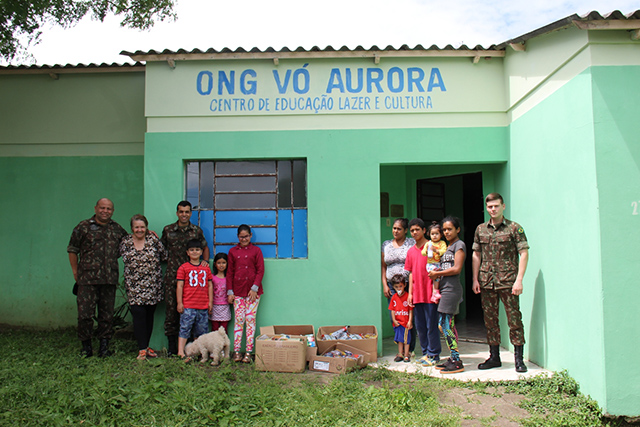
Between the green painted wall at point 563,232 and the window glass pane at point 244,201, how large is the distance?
317 cm

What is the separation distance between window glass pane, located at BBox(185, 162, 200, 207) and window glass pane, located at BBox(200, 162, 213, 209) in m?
0.07

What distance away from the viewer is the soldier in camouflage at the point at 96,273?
5.72 m

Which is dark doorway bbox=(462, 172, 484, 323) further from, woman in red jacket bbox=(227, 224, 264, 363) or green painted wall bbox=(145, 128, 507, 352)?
woman in red jacket bbox=(227, 224, 264, 363)

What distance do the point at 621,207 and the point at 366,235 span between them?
2.86m

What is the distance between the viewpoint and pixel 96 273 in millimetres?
5730

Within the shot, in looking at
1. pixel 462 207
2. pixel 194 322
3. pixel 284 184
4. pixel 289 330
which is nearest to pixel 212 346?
pixel 194 322

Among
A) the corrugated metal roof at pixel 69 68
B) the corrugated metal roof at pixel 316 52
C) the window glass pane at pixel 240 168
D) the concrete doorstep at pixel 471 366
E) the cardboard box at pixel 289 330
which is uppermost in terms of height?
the corrugated metal roof at pixel 69 68

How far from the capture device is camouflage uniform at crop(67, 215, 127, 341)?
5719 millimetres

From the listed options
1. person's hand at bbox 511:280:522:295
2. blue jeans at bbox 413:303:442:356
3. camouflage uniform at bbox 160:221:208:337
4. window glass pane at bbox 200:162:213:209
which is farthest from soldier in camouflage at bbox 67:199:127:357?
person's hand at bbox 511:280:522:295

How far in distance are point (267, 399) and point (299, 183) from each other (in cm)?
296

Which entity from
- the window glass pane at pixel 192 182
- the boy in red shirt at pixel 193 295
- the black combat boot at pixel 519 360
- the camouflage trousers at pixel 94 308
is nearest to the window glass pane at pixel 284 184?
the window glass pane at pixel 192 182

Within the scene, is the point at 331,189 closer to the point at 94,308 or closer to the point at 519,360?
the point at 519,360

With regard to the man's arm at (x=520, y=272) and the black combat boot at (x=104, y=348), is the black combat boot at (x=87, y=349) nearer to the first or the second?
the black combat boot at (x=104, y=348)

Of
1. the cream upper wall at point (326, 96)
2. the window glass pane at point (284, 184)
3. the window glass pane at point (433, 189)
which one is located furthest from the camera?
the window glass pane at point (433, 189)
